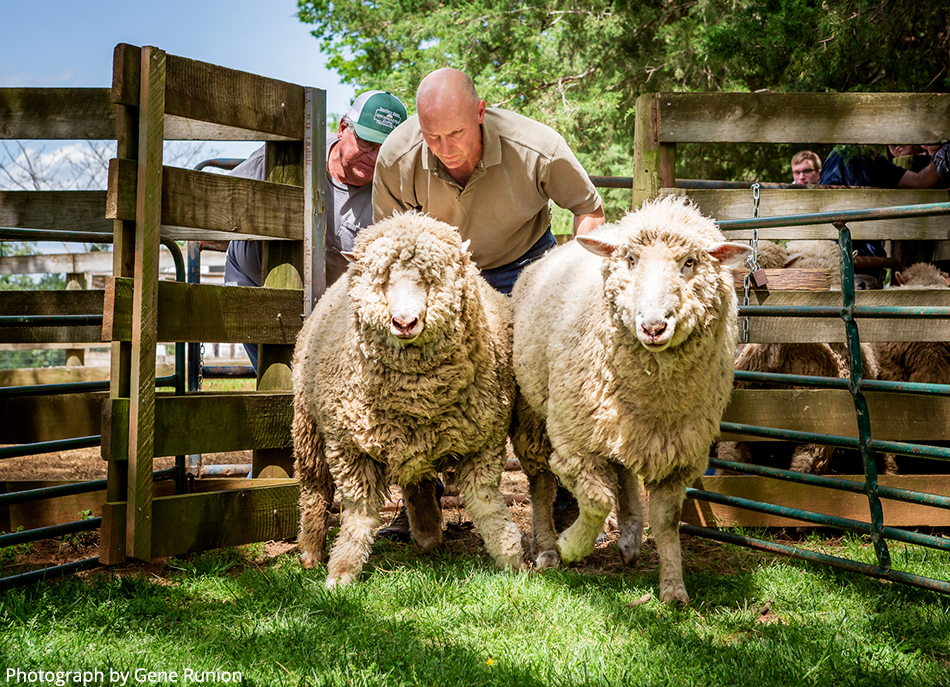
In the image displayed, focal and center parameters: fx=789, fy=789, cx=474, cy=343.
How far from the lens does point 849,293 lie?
3.66 meters

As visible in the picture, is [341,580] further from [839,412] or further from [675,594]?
[839,412]

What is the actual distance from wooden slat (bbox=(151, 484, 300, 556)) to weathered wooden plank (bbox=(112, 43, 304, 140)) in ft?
5.98

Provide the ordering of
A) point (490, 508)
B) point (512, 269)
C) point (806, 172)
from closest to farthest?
point (490, 508)
point (512, 269)
point (806, 172)

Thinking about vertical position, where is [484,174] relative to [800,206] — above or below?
above

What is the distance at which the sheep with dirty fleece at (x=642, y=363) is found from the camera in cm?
316

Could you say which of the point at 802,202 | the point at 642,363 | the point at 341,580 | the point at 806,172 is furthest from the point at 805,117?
→ the point at 341,580

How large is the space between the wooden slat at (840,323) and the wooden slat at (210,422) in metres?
2.62

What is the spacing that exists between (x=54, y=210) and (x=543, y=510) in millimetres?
3170

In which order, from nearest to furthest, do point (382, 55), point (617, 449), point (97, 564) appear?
point (617, 449) → point (97, 564) → point (382, 55)

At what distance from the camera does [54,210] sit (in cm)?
440

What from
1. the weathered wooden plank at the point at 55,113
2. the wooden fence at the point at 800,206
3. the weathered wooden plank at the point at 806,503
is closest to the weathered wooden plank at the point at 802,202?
the wooden fence at the point at 800,206

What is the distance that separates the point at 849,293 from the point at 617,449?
1.35 meters

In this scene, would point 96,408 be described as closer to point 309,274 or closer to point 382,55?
point 309,274

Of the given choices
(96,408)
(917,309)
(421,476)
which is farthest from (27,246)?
(917,309)
